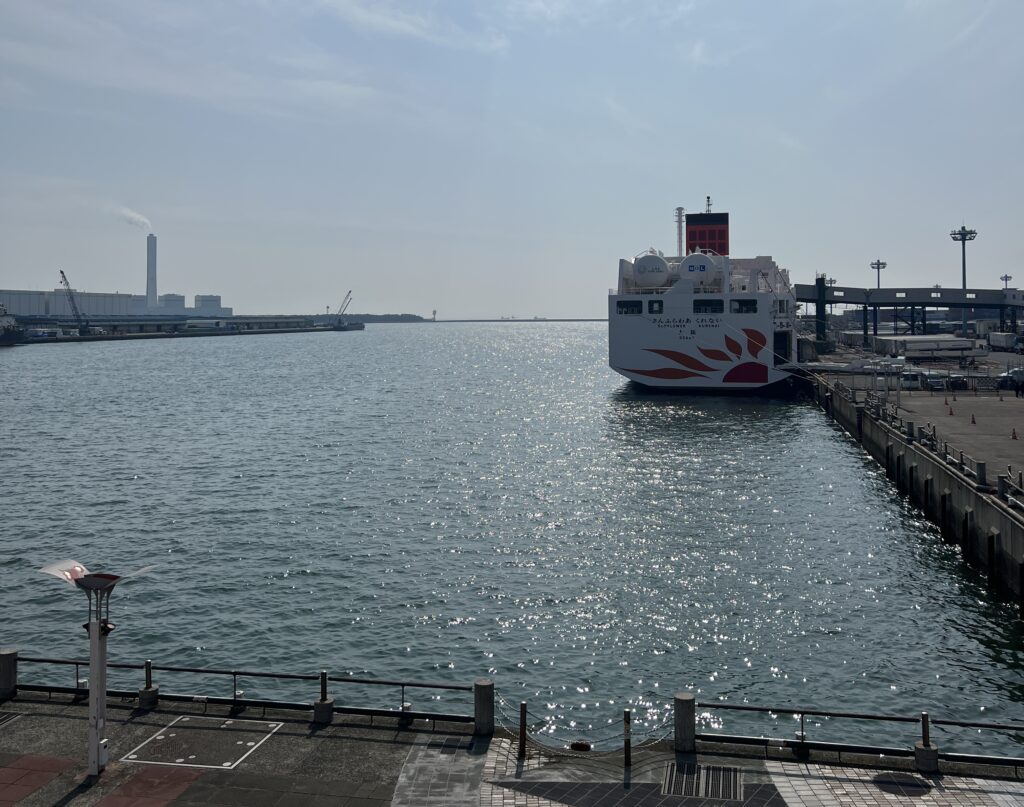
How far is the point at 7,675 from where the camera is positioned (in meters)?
17.5

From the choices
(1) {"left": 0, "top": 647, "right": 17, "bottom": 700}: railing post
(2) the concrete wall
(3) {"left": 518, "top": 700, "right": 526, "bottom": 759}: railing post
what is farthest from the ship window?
(1) {"left": 0, "top": 647, "right": 17, "bottom": 700}: railing post

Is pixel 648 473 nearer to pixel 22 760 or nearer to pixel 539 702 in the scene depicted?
pixel 539 702

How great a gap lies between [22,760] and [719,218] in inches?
3733

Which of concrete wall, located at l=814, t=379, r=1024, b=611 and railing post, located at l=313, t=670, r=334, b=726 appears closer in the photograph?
railing post, located at l=313, t=670, r=334, b=726

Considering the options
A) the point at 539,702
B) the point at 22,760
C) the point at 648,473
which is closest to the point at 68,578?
the point at 22,760

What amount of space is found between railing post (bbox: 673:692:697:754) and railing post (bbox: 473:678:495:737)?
3276 mm

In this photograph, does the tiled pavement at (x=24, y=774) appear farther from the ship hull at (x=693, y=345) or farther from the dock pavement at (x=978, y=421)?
the ship hull at (x=693, y=345)

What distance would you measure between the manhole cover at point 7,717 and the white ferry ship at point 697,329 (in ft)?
222

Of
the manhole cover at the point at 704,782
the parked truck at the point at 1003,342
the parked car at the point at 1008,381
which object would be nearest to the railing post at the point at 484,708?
the manhole cover at the point at 704,782

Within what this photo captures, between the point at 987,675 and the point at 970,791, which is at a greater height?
the point at 970,791

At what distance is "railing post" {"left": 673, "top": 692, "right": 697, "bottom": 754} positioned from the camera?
48.4 ft

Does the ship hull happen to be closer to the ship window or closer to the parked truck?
the ship window

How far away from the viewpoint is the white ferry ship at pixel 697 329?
80.9 meters

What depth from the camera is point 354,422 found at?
78.4m
